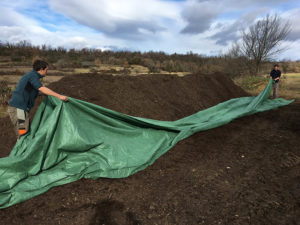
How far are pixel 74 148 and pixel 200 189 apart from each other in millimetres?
2019

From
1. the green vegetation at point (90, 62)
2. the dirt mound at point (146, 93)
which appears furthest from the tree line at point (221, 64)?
the dirt mound at point (146, 93)

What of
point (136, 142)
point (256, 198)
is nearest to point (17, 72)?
point (136, 142)

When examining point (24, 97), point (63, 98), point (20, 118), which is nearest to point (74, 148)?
point (63, 98)

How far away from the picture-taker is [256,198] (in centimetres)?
275

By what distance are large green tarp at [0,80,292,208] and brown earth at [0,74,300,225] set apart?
5.8 inches

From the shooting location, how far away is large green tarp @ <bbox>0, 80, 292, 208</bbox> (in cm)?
282

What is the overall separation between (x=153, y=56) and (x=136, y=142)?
26.5 meters

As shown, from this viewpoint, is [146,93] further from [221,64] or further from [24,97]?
[221,64]

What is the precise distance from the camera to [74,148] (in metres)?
3.24

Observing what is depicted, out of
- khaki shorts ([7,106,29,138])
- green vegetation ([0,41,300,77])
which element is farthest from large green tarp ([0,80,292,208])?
green vegetation ([0,41,300,77])

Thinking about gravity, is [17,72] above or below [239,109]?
above

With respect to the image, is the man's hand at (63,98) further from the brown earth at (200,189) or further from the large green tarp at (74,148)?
the brown earth at (200,189)

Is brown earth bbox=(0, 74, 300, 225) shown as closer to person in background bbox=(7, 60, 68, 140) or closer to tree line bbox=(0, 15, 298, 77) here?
person in background bbox=(7, 60, 68, 140)

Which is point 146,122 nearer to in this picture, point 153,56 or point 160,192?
point 160,192
